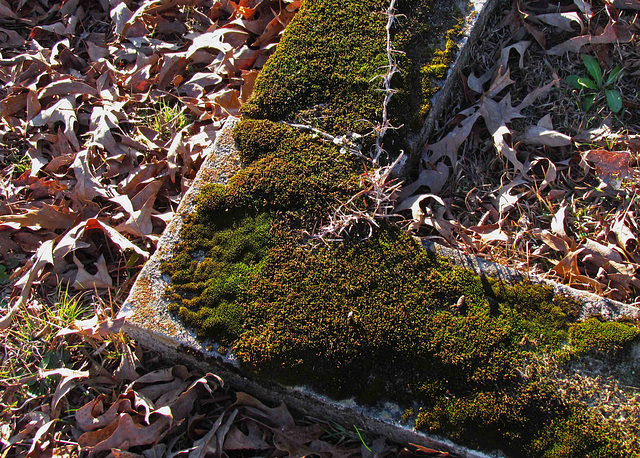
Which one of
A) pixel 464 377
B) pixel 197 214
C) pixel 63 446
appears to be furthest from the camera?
pixel 197 214

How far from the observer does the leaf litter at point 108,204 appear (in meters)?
2.11

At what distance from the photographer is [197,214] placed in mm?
2273

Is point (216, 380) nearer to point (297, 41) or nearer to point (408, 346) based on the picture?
point (408, 346)

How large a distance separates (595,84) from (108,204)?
2.95m

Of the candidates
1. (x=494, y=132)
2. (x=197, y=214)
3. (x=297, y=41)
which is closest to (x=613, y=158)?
(x=494, y=132)

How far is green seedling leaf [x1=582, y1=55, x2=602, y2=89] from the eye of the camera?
112 inches

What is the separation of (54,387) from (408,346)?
1694mm

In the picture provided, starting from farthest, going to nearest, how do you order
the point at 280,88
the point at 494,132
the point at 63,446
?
the point at 494,132 → the point at 280,88 → the point at 63,446

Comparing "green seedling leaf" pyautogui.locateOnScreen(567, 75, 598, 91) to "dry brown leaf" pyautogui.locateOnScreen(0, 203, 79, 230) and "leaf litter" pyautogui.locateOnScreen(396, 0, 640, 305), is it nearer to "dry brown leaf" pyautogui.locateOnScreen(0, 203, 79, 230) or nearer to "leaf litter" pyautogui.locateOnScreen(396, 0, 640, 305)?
"leaf litter" pyautogui.locateOnScreen(396, 0, 640, 305)

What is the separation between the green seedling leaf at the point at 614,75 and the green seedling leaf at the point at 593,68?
0.15 ft

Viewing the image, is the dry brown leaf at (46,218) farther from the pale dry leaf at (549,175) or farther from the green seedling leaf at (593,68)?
the green seedling leaf at (593,68)

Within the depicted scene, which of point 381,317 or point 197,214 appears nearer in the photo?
point 381,317

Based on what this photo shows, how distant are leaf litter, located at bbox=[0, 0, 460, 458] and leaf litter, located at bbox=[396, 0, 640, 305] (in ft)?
3.83

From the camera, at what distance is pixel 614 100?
9.16 ft
